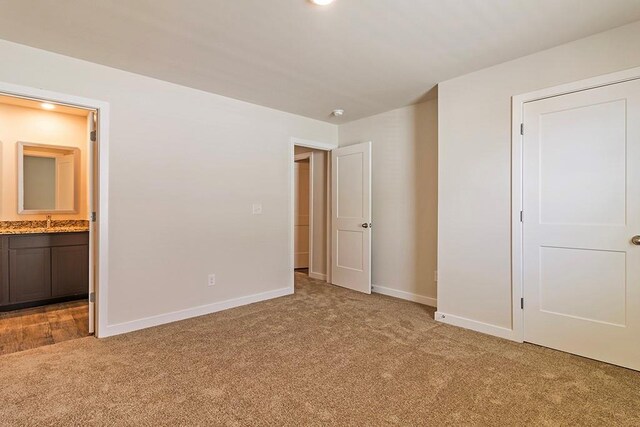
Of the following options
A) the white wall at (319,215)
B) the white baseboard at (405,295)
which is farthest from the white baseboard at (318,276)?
the white baseboard at (405,295)

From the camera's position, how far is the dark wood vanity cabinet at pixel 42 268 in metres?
3.62

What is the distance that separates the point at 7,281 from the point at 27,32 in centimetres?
280

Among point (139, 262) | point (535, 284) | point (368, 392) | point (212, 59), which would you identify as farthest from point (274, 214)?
point (535, 284)

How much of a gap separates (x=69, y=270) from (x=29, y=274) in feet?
1.20

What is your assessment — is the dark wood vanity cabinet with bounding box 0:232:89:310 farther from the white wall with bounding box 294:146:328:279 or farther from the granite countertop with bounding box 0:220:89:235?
the white wall with bounding box 294:146:328:279

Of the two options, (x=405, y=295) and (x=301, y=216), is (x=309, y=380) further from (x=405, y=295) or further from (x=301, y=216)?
(x=301, y=216)

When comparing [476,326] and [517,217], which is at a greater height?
[517,217]

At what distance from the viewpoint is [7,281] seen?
360cm

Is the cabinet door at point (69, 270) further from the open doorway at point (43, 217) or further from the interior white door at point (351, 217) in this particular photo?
the interior white door at point (351, 217)

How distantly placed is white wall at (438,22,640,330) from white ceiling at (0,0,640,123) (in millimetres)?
166

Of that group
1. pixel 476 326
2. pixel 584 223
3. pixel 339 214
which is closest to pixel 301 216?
pixel 339 214

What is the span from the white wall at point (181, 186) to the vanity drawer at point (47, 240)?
1.62 m

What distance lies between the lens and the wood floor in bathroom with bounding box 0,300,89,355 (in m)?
2.74

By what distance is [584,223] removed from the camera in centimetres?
246
